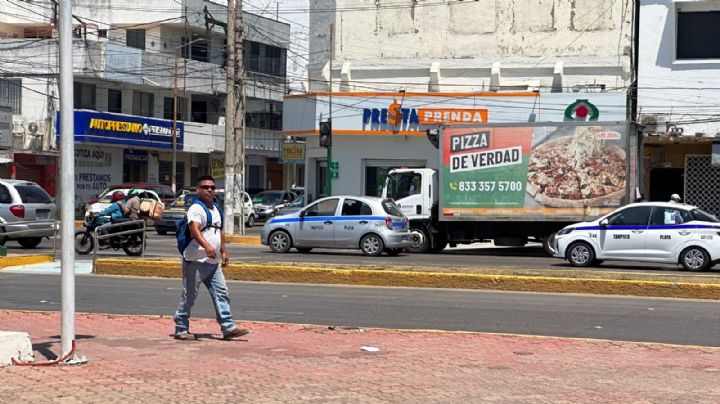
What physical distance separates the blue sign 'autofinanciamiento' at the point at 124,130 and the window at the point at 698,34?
2764 cm

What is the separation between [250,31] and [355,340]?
177ft

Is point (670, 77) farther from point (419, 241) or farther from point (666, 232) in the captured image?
point (666, 232)

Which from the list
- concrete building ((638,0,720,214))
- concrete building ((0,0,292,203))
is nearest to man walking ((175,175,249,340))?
concrete building ((638,0,720,214))

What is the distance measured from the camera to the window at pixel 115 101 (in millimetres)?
54500

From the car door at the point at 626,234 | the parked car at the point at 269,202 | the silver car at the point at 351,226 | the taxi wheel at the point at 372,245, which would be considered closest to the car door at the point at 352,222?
the silver car at the point at 351,226

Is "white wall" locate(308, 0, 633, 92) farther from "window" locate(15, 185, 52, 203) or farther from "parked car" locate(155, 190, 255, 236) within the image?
"window" locate(15, 185, 52, 203)

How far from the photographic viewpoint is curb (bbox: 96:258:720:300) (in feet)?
54.0

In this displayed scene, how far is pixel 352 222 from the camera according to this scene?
26469 mm

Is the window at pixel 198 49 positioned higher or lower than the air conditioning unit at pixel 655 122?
higher

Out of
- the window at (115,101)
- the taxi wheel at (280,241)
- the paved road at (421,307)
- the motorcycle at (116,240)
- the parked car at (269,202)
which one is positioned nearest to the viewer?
the paved road at (421,307)

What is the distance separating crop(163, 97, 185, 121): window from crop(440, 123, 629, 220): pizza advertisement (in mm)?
32401

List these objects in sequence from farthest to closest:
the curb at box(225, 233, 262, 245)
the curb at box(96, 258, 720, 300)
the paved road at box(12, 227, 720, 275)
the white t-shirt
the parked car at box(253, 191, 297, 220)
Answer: the parked car at box(253, 191, 297, 220)
the curb at box(225, 233, 262, 245)
the paved road at box(12, 227, 720, 275)
the curb at box(96, 258, 720, 300)
the white t-shirt

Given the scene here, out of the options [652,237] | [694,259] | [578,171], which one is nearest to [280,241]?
[578,171]

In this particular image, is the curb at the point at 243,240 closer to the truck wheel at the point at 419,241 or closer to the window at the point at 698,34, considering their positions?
the truck wheel at the point at 419,241
